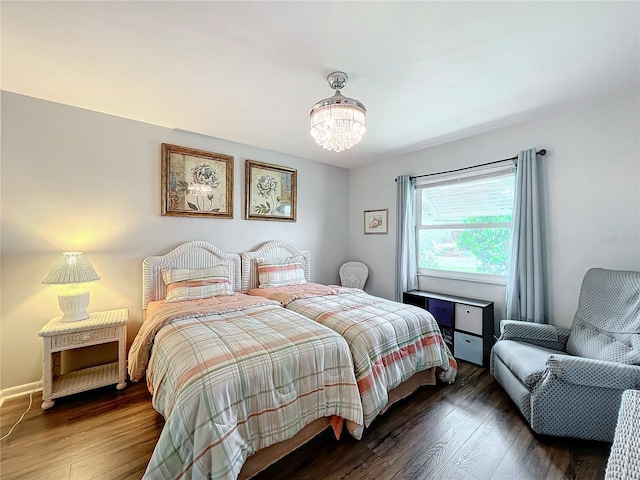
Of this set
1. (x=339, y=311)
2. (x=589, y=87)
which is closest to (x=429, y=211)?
(x=589, y=87)

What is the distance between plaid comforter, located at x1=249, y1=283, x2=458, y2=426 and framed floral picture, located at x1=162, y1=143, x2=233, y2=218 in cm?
143

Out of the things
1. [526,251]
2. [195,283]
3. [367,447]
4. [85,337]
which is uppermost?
[526,251]

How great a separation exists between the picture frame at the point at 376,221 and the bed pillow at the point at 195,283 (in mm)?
2396

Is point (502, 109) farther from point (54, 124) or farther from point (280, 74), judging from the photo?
point (54, 124)

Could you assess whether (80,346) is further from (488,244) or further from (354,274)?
(488,244)

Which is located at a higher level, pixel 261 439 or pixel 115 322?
pixel 115 322

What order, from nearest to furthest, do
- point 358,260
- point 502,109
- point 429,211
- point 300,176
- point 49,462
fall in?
point 49,462 < point 502,109 < point 429,211 < point 300,176 < point 358,260

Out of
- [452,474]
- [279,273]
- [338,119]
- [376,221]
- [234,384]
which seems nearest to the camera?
[234,384]

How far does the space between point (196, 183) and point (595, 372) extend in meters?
3.81

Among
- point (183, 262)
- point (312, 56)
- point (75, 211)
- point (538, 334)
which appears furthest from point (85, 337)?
point (538, 334)

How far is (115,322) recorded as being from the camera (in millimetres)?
2303

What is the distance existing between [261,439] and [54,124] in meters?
3.11

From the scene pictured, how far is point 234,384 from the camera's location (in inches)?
54.2

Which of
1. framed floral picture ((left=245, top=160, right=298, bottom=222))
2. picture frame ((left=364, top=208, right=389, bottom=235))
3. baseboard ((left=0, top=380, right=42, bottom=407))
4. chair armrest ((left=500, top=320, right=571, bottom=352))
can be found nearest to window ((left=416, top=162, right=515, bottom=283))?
picture frame ((left=364, top=208, right=389, bottom=235))
